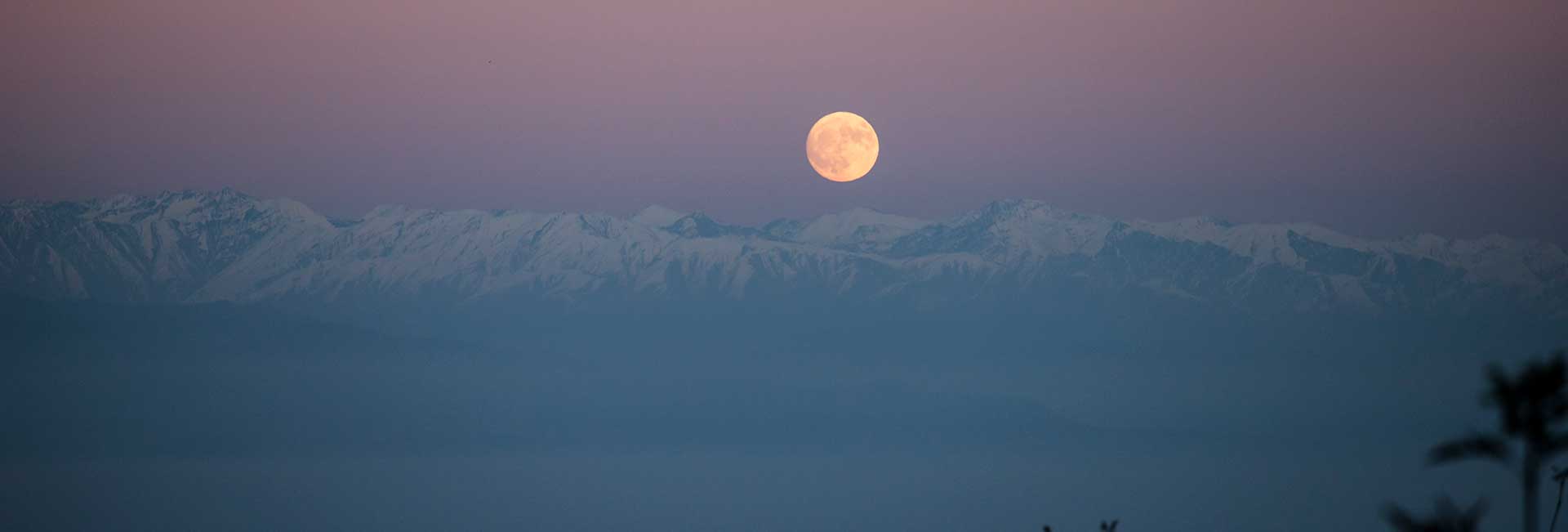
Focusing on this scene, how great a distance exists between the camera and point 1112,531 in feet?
122

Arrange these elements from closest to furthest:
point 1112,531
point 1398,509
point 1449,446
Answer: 1. point 1398,509
2. point 1449,446
3. point 1112,531

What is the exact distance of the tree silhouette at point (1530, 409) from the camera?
88.4ft

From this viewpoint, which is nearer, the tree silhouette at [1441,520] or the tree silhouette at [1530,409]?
the tree silhouette at [1441,520]

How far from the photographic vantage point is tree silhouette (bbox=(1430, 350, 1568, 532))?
88.4ft

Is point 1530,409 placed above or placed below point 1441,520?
above

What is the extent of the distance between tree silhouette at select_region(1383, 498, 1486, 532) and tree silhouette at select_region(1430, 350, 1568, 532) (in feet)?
7.39

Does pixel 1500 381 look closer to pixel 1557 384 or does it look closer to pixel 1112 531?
pixel 1557 384

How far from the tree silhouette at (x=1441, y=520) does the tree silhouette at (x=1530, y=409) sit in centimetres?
225

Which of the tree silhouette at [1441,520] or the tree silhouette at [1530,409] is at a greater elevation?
the tree silhouette at [1530,409]

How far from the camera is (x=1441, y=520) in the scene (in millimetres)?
24188

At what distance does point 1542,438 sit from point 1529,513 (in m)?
3.51

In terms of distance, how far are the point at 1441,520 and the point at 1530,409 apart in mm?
4483

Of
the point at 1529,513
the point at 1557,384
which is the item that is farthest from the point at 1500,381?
the point at 1529,513

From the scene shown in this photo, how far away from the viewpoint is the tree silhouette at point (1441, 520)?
24.2 m
